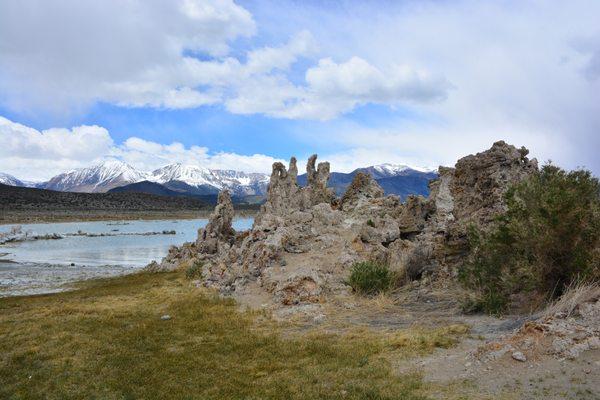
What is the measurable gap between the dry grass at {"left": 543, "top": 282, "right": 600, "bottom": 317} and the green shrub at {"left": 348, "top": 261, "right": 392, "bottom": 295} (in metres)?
6.84

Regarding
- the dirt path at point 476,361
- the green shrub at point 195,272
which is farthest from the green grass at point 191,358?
the green shrub at point 195,272

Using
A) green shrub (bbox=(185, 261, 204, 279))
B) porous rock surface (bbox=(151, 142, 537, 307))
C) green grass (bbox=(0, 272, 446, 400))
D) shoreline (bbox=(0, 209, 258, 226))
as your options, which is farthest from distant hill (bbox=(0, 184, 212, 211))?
green grass (bbox=(0, 272, 446, 400))

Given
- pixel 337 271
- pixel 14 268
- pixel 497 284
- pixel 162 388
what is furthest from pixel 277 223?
pixel 14 268

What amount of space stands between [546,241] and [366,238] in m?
11.2

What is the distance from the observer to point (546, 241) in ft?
40.9

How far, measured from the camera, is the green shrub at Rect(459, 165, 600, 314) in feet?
40.5

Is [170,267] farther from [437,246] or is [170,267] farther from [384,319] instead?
[384,319]

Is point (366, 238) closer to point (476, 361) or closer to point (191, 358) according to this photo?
point (191, 358)

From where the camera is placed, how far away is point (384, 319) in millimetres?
14711

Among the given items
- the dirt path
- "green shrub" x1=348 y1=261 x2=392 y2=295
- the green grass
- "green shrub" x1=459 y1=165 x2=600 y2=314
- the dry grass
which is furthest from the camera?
"green shrub" x1=348 y1=261 x2=392 y2=295

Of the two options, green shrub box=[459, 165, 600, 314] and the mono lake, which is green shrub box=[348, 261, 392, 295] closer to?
green shrub box=[459, 165, 600, 314]

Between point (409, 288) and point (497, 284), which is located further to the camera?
point (409, 288)

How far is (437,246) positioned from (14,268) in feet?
119

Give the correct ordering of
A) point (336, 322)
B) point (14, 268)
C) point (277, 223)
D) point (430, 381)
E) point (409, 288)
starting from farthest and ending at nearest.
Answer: point (14, 268) < point (277, 223) < point (409, 288) < point (336, 322) < point (430, 381)
